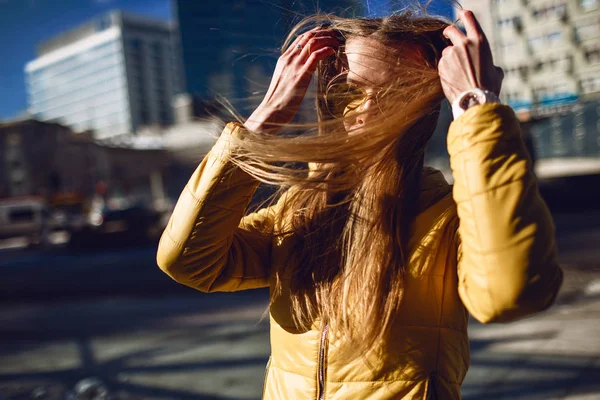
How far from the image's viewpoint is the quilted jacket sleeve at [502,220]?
83 centimetres

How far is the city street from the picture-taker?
138 inches

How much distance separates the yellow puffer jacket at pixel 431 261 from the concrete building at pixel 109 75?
60978 mm

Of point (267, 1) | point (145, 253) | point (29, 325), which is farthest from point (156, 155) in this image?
point (267, 1)

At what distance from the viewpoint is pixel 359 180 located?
43.4 inches

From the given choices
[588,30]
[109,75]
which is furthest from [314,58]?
[109,75]

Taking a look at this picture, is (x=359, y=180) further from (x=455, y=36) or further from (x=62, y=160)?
(x=62, y=160)

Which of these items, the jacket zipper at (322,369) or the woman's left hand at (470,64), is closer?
the woman's left hand at (470,64)

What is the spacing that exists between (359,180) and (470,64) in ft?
1.10

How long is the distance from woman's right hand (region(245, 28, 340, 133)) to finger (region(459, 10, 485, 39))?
0.29m

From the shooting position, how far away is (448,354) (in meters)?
1.04

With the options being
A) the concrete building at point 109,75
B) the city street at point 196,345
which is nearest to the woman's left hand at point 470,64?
the city street at point 196,345

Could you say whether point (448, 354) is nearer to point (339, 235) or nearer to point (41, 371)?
point (339, 235)

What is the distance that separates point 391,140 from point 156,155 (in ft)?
147

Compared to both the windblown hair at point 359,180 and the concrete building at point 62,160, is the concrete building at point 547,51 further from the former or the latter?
the concrete building at point 62,160
